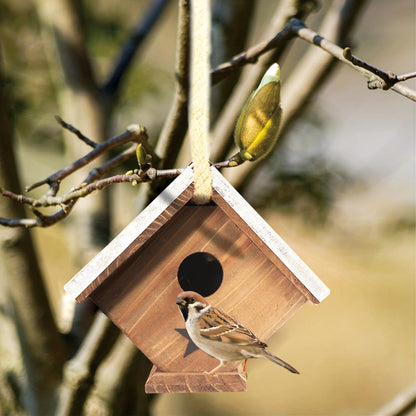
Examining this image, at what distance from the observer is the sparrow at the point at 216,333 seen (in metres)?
0.51

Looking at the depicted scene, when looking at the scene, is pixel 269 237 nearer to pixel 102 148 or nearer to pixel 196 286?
pixel 196 286

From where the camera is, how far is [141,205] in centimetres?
79

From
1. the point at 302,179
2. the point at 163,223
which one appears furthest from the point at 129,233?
the point at 302,179

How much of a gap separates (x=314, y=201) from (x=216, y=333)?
A: 75cm

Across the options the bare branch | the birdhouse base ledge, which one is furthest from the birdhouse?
the bare branch

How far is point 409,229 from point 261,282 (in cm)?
79

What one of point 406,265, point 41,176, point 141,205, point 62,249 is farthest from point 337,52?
point 62,249

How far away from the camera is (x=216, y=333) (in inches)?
20.1

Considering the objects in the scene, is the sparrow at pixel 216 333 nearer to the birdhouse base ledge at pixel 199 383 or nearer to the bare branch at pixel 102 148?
the birdhouse base ledge at pixel 199 383

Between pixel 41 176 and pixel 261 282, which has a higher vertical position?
pixel 261 282

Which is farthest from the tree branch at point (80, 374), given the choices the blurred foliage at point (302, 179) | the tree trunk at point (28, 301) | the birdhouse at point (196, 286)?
the blurred foliage at point (302, 179)

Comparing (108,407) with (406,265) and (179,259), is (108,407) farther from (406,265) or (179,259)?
(406,265)

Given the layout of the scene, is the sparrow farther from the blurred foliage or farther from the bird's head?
the blurred foliage

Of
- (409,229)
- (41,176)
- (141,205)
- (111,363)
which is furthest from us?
(41,176)
